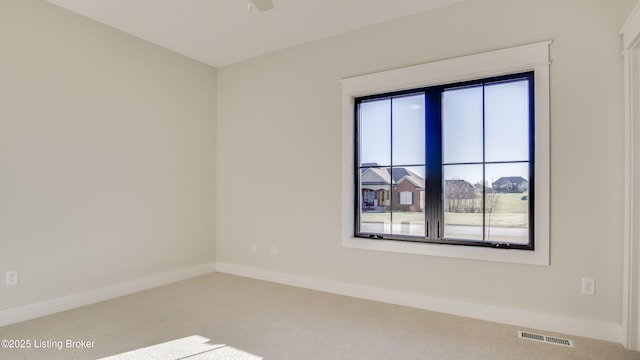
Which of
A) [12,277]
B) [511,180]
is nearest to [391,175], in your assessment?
[511,180]

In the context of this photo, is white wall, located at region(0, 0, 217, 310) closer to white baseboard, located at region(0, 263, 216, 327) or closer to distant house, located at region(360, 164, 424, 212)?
white baseboard, located at region(0, 263, 216, 327)

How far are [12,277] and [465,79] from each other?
170 inches

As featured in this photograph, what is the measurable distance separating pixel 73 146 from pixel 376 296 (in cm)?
331

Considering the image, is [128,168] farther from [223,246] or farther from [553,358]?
[553,358]

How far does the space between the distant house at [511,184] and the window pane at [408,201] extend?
66cm

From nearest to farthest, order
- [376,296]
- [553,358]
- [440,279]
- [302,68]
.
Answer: [553,358], [440,279], [376,296], [302,68]

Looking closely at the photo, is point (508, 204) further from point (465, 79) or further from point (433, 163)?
point (465, 79)

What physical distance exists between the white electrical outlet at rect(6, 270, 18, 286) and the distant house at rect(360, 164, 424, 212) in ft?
10.6

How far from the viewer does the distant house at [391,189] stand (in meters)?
3.37

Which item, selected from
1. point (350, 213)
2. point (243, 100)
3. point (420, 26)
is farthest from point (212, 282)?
point (420, 26)

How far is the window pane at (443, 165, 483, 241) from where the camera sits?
3061mm

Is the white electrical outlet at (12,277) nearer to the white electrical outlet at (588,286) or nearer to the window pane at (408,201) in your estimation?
the window pane at (408,201)

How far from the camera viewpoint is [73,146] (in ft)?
10.6

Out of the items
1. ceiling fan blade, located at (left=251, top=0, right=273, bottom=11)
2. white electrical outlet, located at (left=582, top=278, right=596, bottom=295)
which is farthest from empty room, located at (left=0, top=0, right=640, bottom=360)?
ceiling fan blade, located at (left=251, top=0, right=273, bottom=11)
